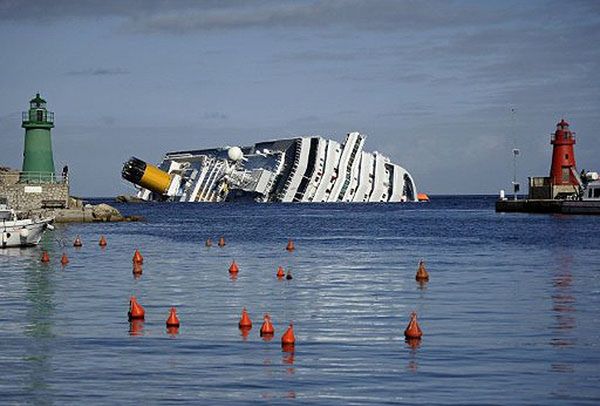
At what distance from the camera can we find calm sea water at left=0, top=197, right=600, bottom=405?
1867 centimetres

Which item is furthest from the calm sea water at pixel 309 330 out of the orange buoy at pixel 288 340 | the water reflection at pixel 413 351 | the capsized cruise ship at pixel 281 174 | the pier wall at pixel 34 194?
the capsized cruise ship at pixel 281 174

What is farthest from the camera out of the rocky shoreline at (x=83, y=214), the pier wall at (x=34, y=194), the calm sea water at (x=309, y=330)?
the rocky shoreline at (x=83, y=214)

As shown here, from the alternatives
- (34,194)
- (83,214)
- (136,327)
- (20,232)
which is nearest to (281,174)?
(83,214)

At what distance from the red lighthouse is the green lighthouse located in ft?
137

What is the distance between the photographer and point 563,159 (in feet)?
323

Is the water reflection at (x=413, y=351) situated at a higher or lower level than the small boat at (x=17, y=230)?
lower

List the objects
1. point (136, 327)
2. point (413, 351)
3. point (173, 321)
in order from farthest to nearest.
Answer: point (136, 327) → point (173, 321) → point (413, 351)

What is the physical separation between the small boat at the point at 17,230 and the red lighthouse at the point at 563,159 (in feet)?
174

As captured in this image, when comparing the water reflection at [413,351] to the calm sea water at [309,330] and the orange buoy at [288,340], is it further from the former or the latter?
the orange buoy at [288,340]

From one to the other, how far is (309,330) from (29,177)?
205ft

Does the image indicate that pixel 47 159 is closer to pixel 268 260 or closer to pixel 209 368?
pixel 268 260

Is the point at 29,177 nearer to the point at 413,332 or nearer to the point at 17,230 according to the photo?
the point at 17,230

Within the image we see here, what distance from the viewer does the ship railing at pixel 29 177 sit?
8381 centimetres

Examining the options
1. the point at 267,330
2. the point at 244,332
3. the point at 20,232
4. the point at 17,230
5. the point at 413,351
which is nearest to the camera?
the point at 413,351
